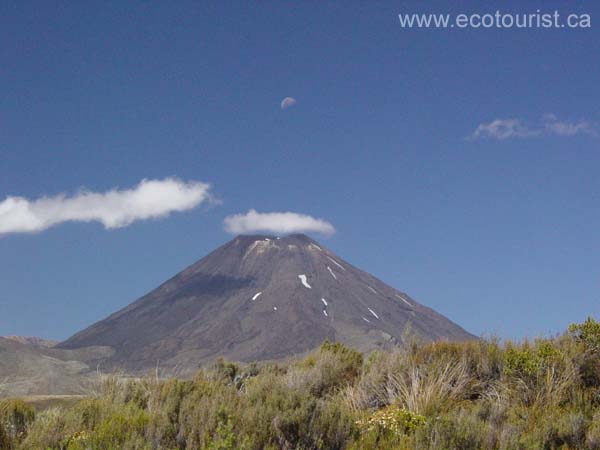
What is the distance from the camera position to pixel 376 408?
40.0 ft

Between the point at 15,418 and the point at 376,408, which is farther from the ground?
the point at 376,408

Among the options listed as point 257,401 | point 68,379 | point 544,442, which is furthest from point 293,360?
point 68,379

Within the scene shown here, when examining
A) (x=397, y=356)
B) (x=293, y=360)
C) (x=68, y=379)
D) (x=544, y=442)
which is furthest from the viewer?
(x=68, y=379)

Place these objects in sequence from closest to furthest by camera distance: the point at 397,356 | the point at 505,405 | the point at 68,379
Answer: the point at 505,405 → the point at 397,356 → the point at 68,379

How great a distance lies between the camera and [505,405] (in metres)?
11.4

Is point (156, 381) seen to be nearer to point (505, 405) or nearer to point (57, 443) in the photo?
point (57, 443)

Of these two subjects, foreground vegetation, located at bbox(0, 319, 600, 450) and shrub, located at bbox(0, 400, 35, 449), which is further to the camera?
shrub, located at bbox(0, 400, 35, 449)

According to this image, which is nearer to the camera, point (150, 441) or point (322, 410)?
point (150, 441)

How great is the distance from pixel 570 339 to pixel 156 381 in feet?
28.0

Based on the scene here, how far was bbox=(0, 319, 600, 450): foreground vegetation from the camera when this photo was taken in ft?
27.9

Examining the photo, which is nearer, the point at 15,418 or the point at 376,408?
the point at 15,418

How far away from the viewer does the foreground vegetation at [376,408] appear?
8492mm

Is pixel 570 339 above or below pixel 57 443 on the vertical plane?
above

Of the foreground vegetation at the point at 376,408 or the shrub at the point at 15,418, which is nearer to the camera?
the foreground vegetation at the point at 376,408
